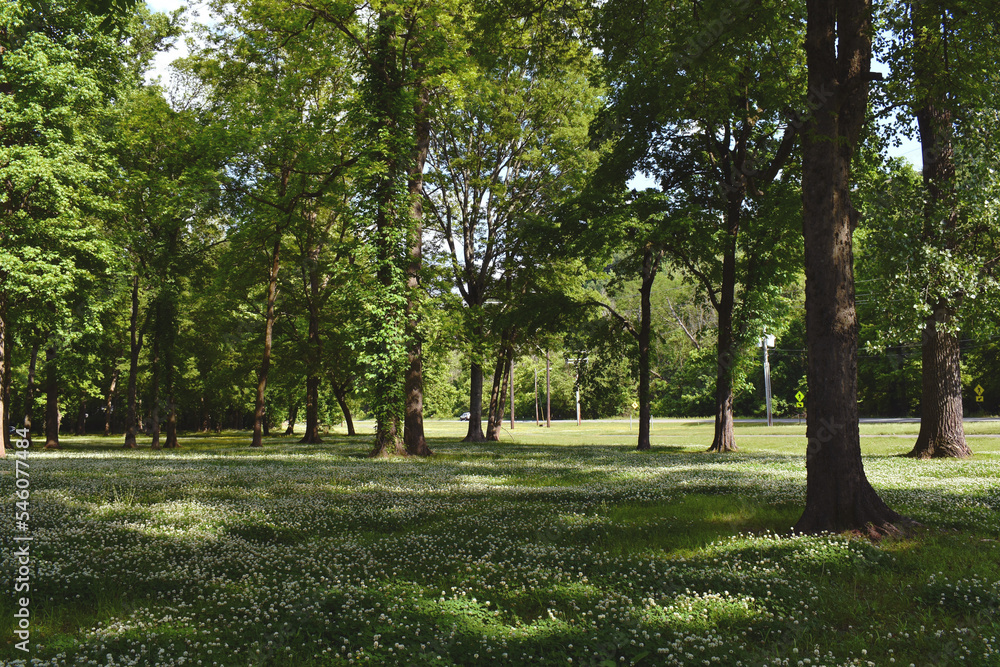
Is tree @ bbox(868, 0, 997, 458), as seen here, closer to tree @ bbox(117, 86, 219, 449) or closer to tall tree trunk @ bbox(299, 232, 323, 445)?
tree @ bbox(117, 86, 219, 449)

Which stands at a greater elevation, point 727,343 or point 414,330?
point 414,330

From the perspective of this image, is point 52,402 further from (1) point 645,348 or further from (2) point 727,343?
(2) point 727,343

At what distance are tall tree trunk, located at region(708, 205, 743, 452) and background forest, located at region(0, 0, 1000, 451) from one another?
117mm

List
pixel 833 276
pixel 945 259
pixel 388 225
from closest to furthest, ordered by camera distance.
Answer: pixel 833 276 → pixel 945 259 → pixel 388 225

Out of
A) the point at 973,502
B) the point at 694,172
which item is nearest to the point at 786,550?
the point at 973,502

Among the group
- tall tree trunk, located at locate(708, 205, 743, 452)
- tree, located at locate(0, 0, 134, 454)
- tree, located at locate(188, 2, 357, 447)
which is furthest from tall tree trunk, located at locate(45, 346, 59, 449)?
tall tree trunk, located at locate(708, 205, 743, 452)

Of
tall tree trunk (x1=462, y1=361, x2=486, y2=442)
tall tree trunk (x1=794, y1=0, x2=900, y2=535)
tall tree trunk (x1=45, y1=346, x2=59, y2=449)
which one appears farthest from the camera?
tall tree trunk (x1=462, y1=361, x2=486, y2=442)

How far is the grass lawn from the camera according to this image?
4520 mm

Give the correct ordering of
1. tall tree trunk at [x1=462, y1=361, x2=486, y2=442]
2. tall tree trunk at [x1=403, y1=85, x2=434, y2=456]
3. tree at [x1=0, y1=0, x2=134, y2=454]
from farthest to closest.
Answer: tall tree trunk at [x1=462, y1=361, x2=486, y2=442]
tall tree trunk at [x1=403, y1=85, x2=434, y2=456]
tree at [x1=0, y1=0, x2=134, y2=454]

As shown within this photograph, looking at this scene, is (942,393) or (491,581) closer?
(491,581)

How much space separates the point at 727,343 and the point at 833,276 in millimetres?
19025

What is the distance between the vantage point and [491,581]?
6.27m

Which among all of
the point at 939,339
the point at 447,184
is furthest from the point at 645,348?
the point at 447,184

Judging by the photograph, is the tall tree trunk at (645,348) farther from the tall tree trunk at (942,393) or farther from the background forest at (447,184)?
the tall tree trunk at (942,393)
